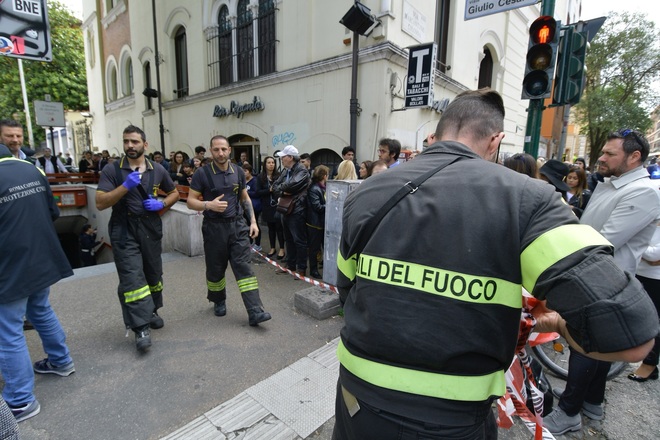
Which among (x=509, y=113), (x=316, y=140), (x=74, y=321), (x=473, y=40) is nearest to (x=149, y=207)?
(x=74, y=321)

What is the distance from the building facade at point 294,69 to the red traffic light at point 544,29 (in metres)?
3.52

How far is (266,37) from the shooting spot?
10.4 metres

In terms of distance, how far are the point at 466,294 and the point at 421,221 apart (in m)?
0.27

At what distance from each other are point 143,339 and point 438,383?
3.10 meters

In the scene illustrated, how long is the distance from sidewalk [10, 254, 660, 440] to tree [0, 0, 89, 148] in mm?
23707

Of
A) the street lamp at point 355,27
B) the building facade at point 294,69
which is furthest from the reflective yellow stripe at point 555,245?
the building facade at point 294,69

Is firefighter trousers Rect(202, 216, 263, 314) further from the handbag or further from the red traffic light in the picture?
the red traffic light

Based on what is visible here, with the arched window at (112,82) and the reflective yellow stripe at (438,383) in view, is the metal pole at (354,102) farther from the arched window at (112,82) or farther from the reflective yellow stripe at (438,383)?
the arched window at (112,82)

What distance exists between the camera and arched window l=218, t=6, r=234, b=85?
1156 centimetres

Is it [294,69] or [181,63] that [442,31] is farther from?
[181,63]

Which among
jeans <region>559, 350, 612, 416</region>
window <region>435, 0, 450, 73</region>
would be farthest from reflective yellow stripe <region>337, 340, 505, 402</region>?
window <region>435, 0, 450, 73</region>

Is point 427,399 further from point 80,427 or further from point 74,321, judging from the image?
point 74,321

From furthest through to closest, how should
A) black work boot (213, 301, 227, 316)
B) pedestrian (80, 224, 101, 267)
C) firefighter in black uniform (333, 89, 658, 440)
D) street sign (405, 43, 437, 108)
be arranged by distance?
pedestrian (80, 224, 101, 267) < street sign (405, 43, 437, 108) < black work boot (213, 301, 227, 316) < firefighter in black uniform (333, 89, 658, 440)

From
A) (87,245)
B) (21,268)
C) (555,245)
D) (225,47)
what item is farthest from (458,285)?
(225,47)
